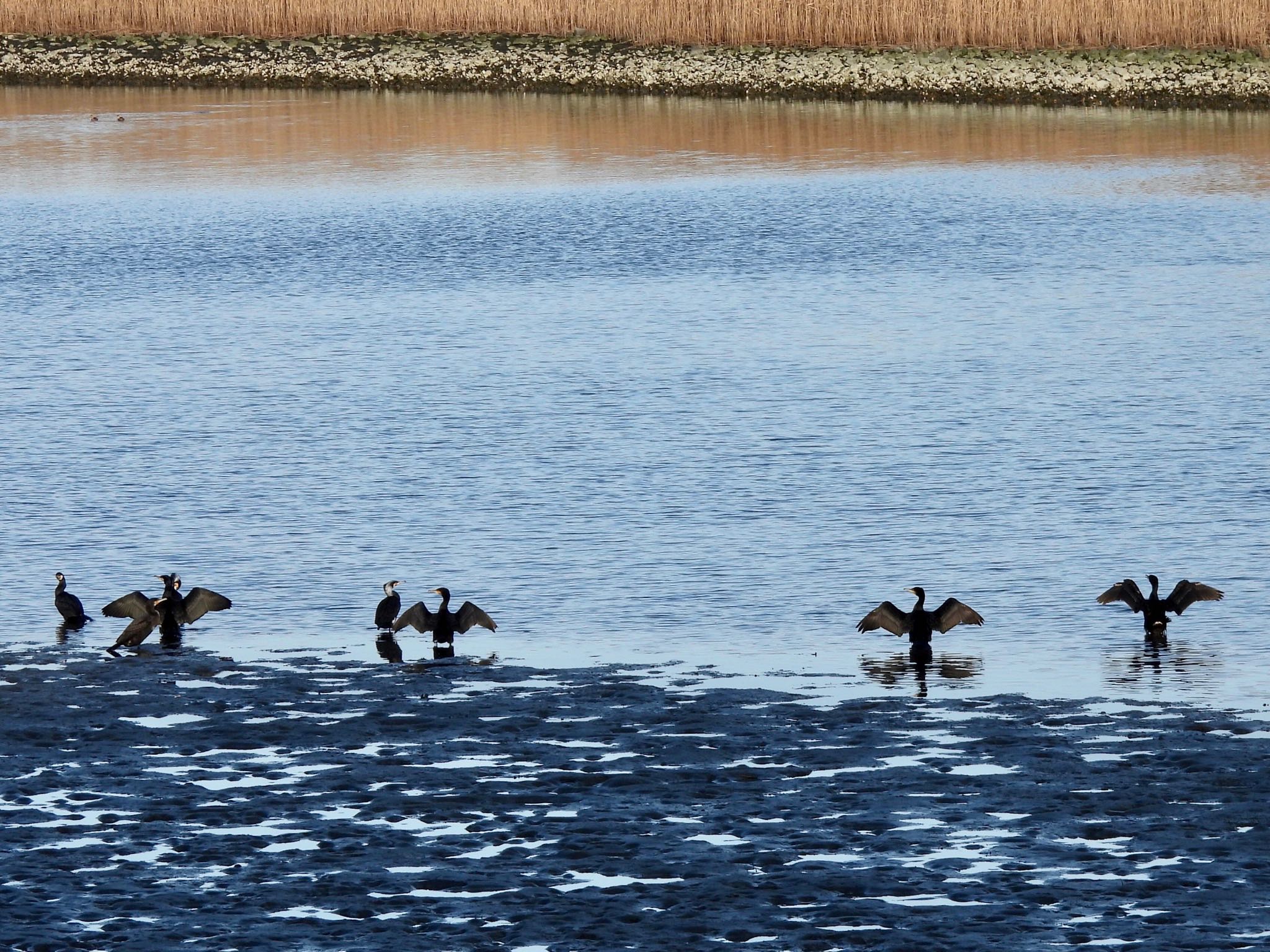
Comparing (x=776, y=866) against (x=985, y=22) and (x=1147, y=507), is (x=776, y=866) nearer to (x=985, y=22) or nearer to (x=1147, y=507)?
(x=1147, y=507)

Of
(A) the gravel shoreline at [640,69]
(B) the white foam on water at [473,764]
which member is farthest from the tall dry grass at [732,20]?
(B) the white foam on water at [473,764]

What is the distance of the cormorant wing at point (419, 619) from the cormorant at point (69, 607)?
320cm

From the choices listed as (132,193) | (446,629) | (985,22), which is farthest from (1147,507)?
(985,22)

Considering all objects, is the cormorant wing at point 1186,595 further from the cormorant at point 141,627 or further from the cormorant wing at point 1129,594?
the cormorant at point 141,627

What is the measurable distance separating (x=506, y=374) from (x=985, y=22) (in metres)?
40.3

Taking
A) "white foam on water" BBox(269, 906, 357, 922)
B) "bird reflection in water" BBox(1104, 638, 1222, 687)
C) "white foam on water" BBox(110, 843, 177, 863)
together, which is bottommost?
"white foam on water" BBox(269, 906, 357, 922)

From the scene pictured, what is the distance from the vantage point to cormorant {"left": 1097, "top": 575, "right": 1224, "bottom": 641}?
66.5ft

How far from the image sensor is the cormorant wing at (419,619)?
20.0 meters

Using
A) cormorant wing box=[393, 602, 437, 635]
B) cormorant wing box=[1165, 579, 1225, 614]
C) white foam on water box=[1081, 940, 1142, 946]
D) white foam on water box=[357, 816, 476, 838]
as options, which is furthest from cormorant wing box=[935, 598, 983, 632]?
white foam on water box=[1081, 940, 1142, 946]

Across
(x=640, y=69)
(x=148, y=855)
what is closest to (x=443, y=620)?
(x=148, y=855)

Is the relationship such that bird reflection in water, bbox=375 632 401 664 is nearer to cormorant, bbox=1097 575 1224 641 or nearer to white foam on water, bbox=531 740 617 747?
white foam on water, bbox=531 740 617 747

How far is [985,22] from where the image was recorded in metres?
71.7

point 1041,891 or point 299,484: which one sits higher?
point 299,484

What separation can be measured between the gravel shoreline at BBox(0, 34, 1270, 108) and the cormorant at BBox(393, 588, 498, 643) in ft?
172
